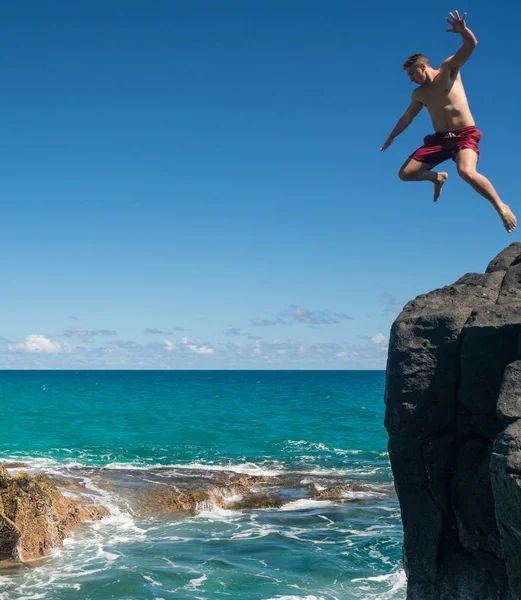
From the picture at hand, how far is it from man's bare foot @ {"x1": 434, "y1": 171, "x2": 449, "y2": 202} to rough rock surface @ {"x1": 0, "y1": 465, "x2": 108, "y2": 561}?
11253 millimetres

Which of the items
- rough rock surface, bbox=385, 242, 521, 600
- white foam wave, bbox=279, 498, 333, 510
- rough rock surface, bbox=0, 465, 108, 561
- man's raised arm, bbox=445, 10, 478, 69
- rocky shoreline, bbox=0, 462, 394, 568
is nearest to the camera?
rough rock surface, bbox=385, 242, 521, 600

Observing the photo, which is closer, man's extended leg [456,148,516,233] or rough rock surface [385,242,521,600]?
rough rock surface [385,242,521,600]

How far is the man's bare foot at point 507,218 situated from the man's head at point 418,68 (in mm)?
1804

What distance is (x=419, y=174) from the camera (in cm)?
841

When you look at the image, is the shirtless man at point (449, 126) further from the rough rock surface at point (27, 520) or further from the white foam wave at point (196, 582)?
the rough rock surface at point (27, 520)

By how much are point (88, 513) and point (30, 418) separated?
126 ft

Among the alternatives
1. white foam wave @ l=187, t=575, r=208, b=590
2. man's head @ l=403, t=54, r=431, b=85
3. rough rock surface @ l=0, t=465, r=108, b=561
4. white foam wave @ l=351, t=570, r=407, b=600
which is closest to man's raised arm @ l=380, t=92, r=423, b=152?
man's head @ l=403, t=54, r=431, b=85

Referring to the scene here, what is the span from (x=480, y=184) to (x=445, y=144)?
721 millimetres

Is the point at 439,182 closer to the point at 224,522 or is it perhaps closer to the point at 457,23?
the point at 457,23

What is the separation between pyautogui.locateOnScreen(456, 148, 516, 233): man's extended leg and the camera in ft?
25.5

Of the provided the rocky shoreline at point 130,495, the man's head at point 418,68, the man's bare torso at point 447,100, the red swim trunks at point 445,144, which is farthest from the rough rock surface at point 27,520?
the man's head at point 418,68

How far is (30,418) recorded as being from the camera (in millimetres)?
54156

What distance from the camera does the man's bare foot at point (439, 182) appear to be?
841 centimetres

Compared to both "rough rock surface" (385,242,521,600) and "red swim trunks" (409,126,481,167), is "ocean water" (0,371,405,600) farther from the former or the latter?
"red swim trunks" (409,126,481,167)
